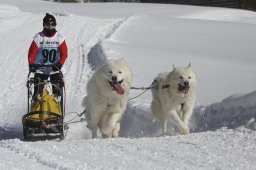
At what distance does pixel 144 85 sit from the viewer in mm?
10750

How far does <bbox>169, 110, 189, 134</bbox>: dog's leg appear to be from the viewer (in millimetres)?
7423

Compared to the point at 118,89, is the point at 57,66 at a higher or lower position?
higher

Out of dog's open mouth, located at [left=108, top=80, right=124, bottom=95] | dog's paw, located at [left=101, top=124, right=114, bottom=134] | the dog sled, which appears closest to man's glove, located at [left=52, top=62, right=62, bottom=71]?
the dog sled

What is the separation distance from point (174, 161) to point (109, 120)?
2338 mm

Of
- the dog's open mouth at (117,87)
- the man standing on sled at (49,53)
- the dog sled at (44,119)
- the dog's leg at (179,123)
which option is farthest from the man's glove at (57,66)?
the dog's leg at (179,123)

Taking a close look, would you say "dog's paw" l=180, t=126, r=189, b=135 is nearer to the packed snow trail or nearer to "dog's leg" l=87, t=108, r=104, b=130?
the packed snow trail

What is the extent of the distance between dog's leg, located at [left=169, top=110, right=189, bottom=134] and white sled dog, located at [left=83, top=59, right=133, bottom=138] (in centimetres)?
64

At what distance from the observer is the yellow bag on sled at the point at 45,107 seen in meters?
7.16

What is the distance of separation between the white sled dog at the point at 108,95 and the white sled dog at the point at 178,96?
56cm

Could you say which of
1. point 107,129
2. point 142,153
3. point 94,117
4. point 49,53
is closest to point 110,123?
point 107,129

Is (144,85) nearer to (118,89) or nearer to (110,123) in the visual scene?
(110,123)

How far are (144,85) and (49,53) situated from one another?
3.22m

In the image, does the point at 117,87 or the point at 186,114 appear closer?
the point at 117,87

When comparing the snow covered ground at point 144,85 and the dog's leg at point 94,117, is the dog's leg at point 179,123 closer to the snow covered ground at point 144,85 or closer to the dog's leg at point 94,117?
the snow covered ground at point 144,85
